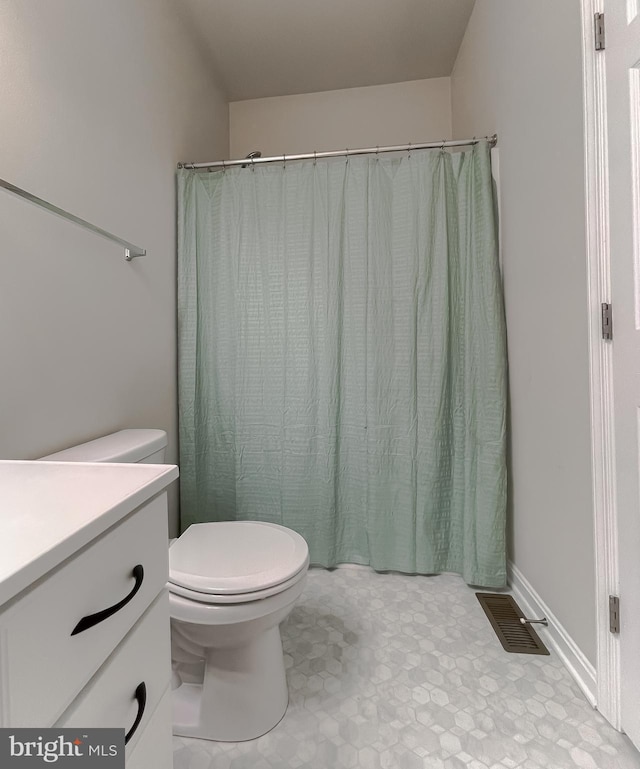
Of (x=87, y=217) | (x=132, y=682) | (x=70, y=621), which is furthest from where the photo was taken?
(x=87, y=217)

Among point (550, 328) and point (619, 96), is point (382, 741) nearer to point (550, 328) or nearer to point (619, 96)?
point (550, 328)

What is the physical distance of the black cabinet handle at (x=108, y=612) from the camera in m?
0.45

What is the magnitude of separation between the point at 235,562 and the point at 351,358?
965 mm

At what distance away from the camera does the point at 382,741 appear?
1.00m

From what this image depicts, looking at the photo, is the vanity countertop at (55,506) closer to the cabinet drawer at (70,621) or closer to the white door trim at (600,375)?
the cabinet drawer at (70,621)

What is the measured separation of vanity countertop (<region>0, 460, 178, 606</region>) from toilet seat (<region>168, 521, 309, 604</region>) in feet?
1.56

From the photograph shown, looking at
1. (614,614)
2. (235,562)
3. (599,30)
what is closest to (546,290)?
(599,30)

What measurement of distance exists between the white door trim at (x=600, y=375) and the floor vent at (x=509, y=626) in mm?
263

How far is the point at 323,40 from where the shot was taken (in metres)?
2.05

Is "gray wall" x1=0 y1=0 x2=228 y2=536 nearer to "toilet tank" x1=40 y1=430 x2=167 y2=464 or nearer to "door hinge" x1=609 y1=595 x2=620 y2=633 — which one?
"toilet tank" x1=40 y1=430 x2=167 y2=464

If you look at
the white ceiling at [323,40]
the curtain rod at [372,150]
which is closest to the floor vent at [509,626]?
the curtain rod at [372,150]

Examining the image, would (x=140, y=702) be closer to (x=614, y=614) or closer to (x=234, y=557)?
(x=234, y=557)

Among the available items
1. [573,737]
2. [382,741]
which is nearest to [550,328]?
[573,737]

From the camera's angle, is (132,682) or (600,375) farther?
(600,375)
